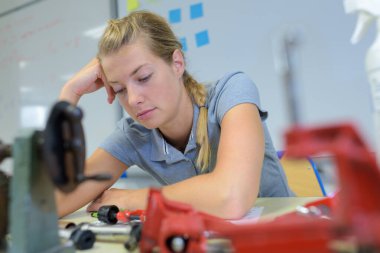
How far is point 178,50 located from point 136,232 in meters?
0.69

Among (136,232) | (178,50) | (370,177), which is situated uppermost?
(178,50)

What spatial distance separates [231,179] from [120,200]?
0.35 metres

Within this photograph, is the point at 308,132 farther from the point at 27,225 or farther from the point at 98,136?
the point at 98,136

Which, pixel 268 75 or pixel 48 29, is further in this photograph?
pixel 48 29

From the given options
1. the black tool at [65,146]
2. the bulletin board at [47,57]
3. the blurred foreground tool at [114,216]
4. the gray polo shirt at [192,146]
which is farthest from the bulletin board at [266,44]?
the black tool at [65,146]

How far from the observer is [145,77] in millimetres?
923

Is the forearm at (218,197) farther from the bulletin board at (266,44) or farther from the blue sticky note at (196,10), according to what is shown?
the blue sticky note at (196,10)

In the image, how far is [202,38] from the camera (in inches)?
70.1

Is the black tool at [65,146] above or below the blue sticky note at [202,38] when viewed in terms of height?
below

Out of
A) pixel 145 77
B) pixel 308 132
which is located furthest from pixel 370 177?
pixel 145 77

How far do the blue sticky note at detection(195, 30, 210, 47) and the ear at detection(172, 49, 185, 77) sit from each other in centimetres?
72

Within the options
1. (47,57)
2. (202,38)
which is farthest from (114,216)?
(47,57)

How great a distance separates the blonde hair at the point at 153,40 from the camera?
961 millimetres

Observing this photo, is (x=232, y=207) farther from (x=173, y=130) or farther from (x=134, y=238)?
(x=173, y=130)
